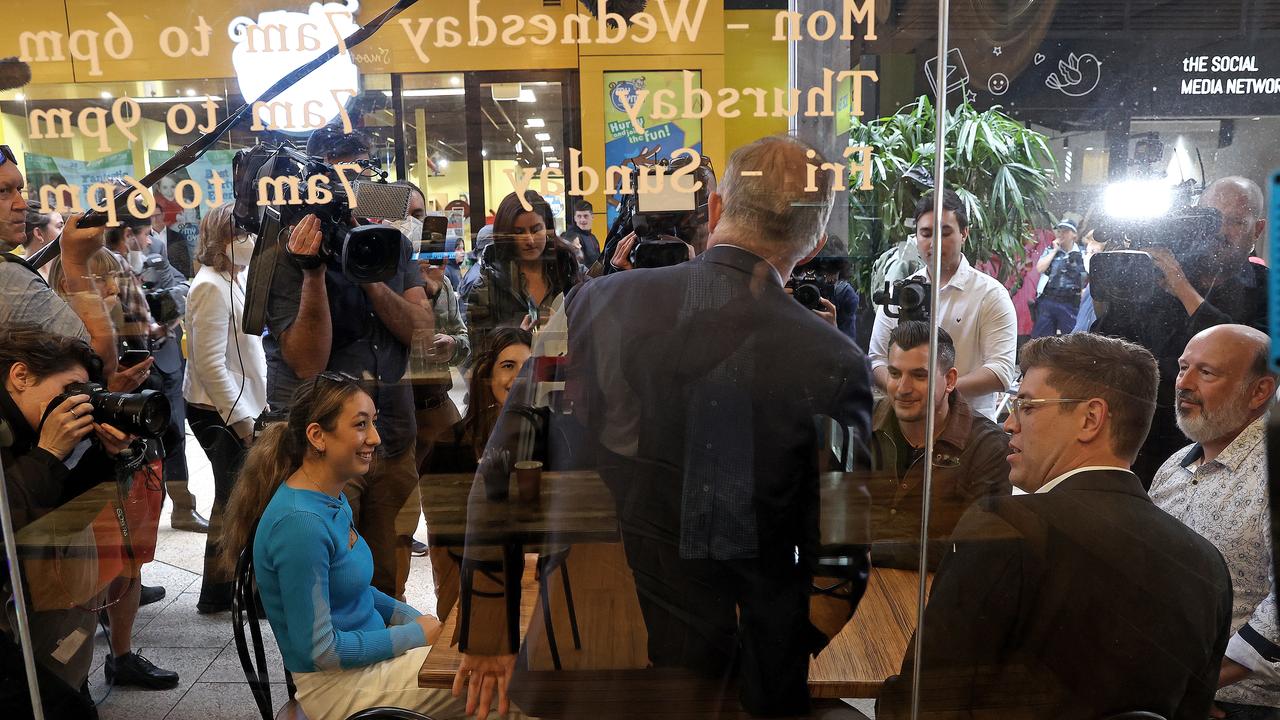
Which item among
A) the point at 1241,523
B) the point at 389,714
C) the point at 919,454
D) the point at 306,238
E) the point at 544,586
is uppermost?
the point at 306,238

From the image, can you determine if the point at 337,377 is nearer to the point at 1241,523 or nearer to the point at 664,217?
the point at 664,217

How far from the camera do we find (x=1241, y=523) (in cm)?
163

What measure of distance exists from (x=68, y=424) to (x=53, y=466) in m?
0.10

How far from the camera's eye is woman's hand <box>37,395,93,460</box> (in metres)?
1.69

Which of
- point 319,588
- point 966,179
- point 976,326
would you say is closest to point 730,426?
point 976,326

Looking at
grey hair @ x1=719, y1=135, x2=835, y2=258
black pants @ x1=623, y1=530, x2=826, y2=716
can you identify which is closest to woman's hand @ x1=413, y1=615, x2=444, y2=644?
black pants @ x1=623, y1=530, x2=826, y2=716

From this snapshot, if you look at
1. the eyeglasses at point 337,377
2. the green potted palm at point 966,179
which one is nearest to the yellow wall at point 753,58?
the green potted palm at point 966,179

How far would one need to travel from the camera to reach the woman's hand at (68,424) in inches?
66.5

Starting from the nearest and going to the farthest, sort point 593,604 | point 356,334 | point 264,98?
point 264,98 → point 356,334 → point 593,604

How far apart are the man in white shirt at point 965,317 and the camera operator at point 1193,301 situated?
0.19 metres

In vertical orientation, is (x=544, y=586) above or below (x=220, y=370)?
below

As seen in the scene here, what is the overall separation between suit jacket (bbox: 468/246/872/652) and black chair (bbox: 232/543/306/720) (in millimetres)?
519

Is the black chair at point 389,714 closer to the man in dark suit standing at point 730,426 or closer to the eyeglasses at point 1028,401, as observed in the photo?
the man in dark suit standing at point 730,426

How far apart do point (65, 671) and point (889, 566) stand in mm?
1717
